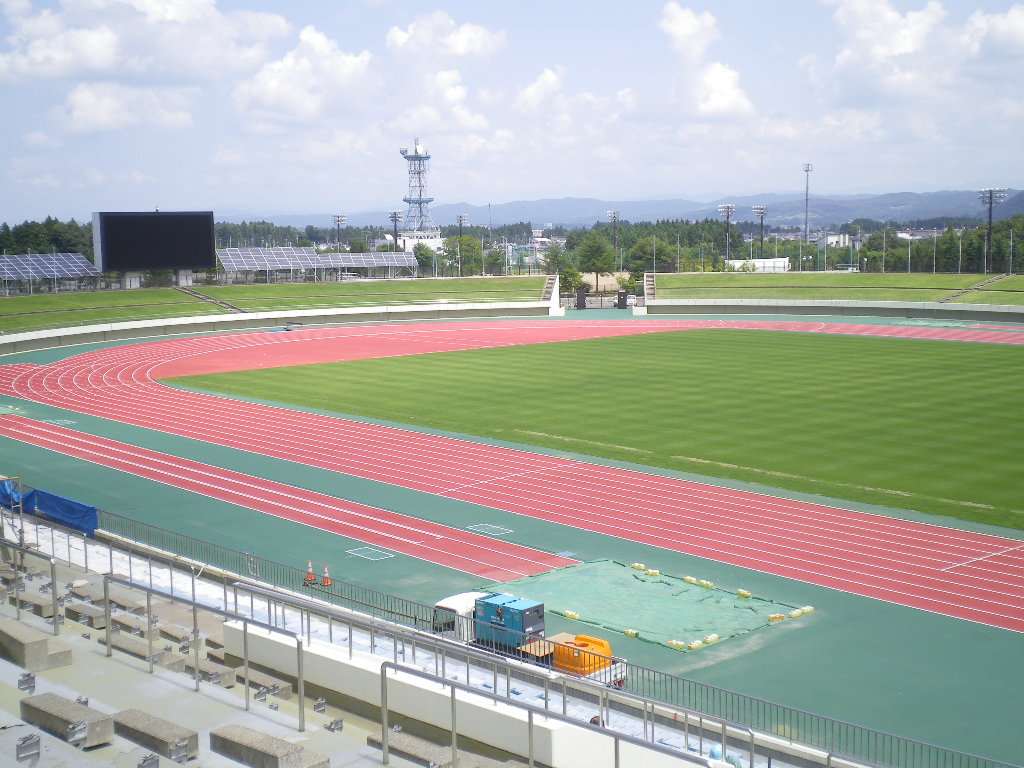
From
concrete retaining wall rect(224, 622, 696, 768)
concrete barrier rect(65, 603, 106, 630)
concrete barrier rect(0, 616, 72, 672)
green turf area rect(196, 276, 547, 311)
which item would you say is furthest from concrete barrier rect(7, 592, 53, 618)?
green turf area rect(196, 276, 547, 311)

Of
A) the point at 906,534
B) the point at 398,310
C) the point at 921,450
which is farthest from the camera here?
the point at 398,310

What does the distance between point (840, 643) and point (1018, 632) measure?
3179mm

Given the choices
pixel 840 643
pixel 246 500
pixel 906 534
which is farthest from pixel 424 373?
pixel 840 643

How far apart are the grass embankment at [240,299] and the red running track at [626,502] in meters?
23.1

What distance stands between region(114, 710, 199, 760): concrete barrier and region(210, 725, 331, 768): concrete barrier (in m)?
0.28

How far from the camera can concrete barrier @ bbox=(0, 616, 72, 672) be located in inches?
529

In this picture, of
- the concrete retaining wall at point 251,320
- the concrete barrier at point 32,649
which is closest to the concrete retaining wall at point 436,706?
the concrete barrier at point 32,649

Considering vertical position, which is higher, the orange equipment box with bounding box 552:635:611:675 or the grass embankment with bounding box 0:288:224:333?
the grass embankment with bounding box 0:288:224:333

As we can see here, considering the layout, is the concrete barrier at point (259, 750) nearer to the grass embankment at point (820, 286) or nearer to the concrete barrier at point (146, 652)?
the concrete barrier at point (146, 652)

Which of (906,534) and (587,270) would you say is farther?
(587,270)

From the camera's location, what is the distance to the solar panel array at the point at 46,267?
8488cm

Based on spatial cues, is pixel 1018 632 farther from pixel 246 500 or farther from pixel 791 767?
pixel 246 500

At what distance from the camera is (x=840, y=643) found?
18.0 metres

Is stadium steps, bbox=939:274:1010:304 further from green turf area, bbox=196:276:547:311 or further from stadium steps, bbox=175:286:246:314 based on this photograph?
stadium steps, bbox=175:286:246:314
